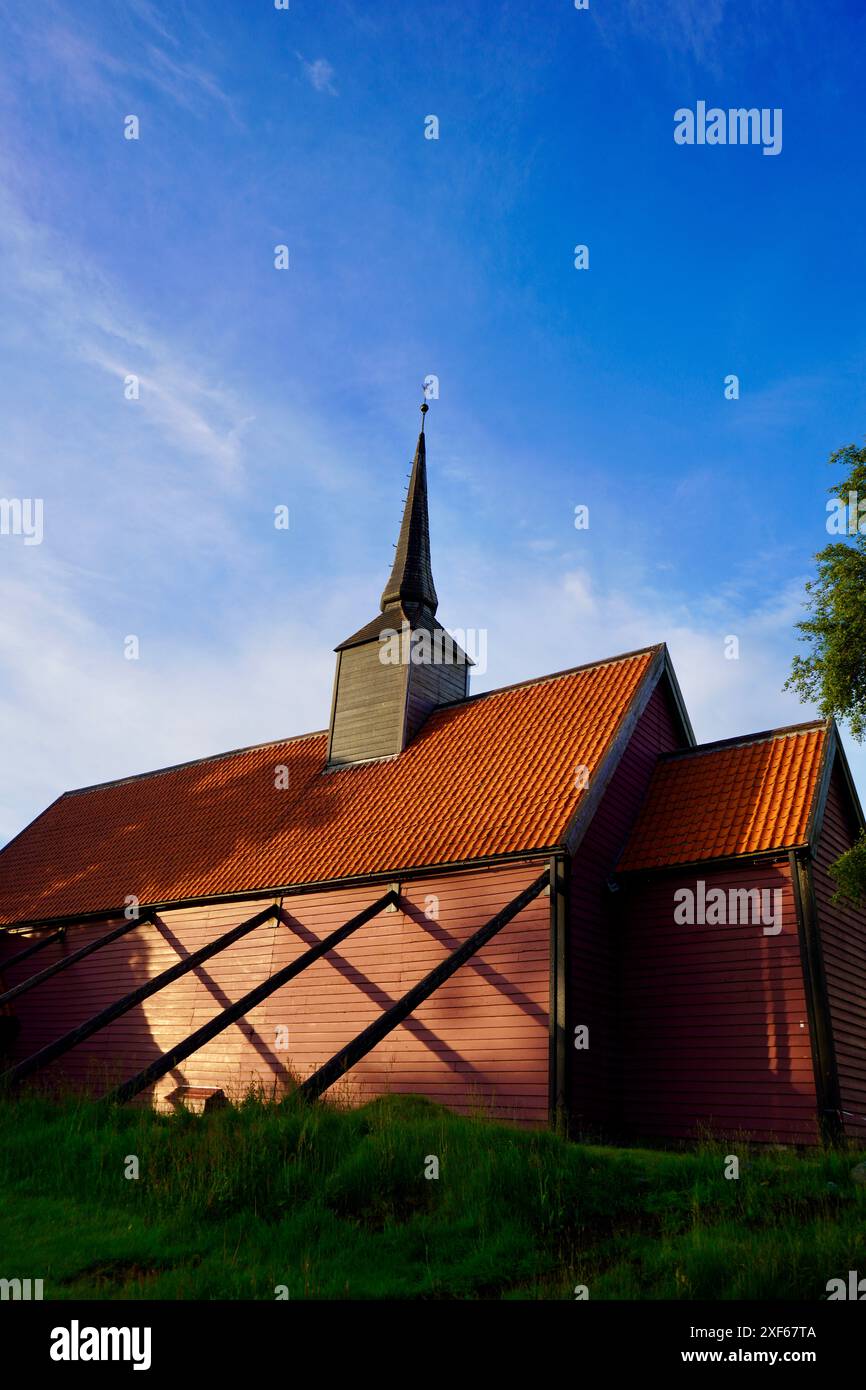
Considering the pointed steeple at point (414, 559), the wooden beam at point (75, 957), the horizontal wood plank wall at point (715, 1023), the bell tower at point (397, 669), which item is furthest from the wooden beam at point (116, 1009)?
→ the pointed steeple at point (414, 559)

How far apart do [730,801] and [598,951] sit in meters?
3.41

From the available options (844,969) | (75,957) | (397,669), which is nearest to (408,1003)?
(844,969)

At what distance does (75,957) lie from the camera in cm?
1870

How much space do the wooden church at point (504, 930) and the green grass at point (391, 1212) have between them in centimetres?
147

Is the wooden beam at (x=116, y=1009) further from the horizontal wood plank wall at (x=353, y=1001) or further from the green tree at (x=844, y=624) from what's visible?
the green tree at (x=844, y=624)

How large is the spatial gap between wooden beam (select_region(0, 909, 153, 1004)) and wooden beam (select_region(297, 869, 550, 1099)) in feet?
24.3

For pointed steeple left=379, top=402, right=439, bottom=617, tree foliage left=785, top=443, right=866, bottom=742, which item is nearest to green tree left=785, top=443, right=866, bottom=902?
tree foliage left=785, top=443, right=866, bottom=742

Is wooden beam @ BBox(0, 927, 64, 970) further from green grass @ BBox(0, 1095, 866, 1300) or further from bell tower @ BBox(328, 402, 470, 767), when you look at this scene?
green grass @ BBox(0, 1095, 866, 1300)

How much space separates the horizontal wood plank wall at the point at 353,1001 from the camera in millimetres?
14602

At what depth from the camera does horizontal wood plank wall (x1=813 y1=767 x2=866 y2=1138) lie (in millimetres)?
14102

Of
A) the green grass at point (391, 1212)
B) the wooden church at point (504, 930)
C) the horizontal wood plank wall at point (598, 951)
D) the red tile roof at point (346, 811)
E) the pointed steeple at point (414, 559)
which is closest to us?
the green grass at point (391, 1212)

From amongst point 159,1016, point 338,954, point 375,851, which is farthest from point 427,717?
point 159,1016
